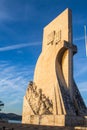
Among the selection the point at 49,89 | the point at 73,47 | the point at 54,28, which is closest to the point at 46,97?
the point at 49,89

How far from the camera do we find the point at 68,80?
16.3 m

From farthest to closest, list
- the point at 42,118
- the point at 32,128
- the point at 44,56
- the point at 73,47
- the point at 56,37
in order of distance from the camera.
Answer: the point at 44,56 < the point at 56,37 < the point at 73,47 < the point at 42,118 < the point at 32,128

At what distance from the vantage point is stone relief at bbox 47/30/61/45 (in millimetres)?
18234

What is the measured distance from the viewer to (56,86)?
16.3 meters

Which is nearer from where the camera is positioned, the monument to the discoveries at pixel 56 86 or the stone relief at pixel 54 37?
the monument to the discoveries at pixel 56 86

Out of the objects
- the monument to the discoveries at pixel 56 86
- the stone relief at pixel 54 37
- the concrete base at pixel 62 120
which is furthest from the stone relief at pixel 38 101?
the stone relief at pixel 54 37

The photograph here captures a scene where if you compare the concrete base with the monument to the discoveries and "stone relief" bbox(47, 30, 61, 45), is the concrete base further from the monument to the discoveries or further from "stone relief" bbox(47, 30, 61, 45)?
"stone relief" bbox(47, 30, 61, 45)

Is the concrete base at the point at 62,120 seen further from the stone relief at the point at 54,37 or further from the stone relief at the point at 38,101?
the stone relief at the point at 54,37

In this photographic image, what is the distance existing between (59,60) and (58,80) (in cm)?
201

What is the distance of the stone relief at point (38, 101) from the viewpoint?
16312 mm

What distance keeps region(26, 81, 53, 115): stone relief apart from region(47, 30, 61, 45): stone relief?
4221 millimetres

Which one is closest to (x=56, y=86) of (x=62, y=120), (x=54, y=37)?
(x=62, y=120)

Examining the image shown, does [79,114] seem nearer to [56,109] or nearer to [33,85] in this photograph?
[56,109]

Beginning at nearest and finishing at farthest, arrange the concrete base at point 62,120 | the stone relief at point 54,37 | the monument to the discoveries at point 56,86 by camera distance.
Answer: the concrete base at point 62,120 → the monument to the discoveries at point 56,86 → the stone relief at point 54,37
